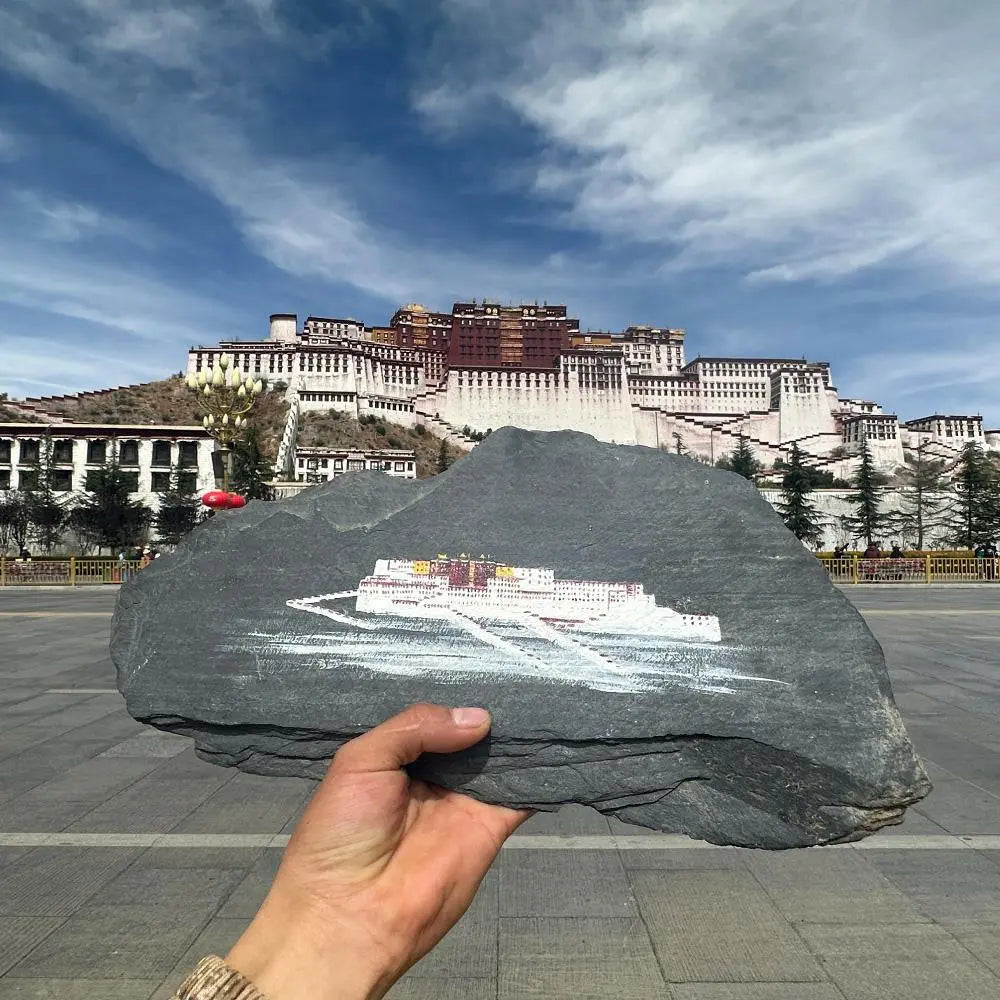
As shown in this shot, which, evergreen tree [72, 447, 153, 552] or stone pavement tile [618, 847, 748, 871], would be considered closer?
stone pavement tile [618, 847, 748, 871]

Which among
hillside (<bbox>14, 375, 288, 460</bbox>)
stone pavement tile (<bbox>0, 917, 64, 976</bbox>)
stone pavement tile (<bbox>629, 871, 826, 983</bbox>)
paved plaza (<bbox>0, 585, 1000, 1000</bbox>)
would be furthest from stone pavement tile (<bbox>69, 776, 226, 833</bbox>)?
hillside (<bbox>14, 375, 288, 460</bbox>)

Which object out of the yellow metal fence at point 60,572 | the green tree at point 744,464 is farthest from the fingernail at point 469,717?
the green tree at point 744,464

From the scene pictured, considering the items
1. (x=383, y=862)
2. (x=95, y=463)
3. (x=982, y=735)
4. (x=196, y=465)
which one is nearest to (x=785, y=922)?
(x=383, y=862)

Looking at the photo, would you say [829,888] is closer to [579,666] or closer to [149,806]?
[579,666]

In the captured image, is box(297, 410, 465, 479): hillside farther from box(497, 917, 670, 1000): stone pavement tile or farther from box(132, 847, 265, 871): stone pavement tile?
box(497, 917, 670, 1000): stone pavement tile

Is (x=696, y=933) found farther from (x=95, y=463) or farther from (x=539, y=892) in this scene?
(x=95, y=463)

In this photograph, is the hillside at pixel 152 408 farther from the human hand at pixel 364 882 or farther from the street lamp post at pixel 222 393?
the human hand at pixel 364 882
